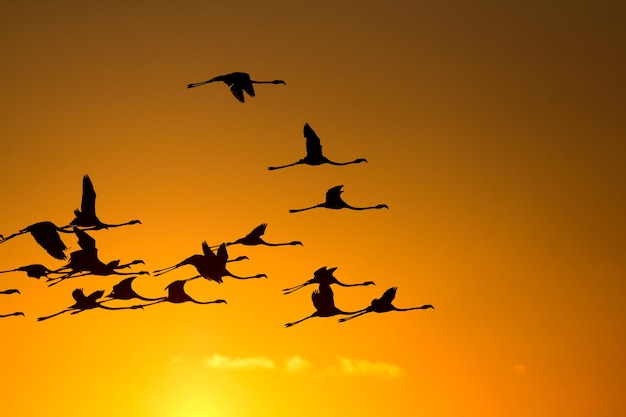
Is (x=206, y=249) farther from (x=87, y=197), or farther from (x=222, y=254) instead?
(x=87, y=197)

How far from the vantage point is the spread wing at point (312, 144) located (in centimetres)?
5800

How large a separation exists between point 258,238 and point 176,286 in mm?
4508

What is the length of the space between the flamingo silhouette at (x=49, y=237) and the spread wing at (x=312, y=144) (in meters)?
8.86

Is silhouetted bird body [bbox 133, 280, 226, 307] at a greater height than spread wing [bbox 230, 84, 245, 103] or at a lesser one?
lesser

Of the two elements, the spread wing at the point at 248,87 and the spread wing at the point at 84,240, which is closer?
the spread wing at the point at 248,87

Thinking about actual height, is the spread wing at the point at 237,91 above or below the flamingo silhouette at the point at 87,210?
above

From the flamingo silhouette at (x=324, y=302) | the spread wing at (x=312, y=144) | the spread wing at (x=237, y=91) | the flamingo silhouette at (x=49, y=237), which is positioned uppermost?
the spread wing at (x=237, y=91)

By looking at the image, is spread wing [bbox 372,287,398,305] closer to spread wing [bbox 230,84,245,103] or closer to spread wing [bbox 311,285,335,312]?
spread wing [bbox 311,285,335,312]

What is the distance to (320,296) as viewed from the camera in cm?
6084

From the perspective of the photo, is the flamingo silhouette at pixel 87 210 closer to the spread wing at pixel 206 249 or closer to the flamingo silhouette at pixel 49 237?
the flamingo silhouette at pixel 49 237

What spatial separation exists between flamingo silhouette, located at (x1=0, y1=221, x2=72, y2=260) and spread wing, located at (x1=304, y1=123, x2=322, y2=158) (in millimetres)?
8855

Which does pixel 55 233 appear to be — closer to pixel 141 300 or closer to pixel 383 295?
pixel 141 300

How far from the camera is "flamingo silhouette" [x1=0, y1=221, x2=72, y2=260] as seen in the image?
57.6 metres

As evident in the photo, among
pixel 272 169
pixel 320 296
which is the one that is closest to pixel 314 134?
pixel 272 169
